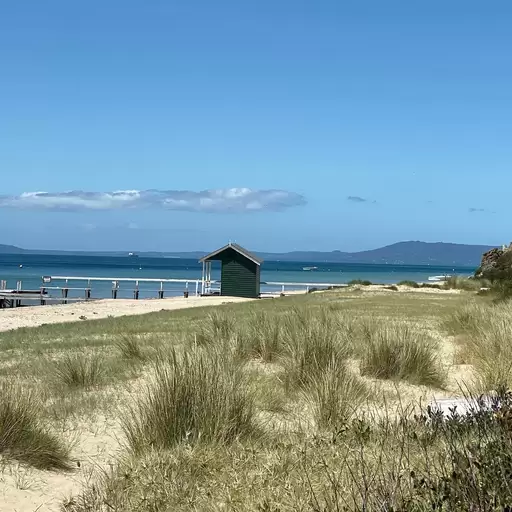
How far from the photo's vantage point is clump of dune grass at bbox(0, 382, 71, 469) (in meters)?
5.71

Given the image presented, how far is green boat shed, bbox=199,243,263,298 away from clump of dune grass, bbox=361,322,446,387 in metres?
32.4

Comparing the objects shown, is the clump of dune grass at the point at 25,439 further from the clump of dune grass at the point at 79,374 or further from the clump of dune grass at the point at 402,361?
the clump of dune grass at the point at 402,361

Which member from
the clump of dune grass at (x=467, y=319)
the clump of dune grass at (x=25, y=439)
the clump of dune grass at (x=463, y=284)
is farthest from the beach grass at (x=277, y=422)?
the clump of dune grass at (x=463, y=284)

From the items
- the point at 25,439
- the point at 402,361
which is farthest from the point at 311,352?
the point at 25,439

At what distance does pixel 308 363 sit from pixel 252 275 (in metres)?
33.7

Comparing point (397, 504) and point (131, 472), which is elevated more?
point (397, 504)

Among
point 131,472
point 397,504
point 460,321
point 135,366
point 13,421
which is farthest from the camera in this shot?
point 460,321

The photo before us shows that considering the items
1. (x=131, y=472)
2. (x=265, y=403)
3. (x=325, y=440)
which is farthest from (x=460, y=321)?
(x=131, y=472)

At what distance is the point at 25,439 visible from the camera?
19.2 feet

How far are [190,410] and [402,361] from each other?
4.11 metres

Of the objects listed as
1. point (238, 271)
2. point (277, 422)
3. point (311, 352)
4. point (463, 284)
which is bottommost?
point (277, 422)

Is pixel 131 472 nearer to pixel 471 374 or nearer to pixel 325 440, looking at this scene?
pixel 325 440

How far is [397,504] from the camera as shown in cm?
328

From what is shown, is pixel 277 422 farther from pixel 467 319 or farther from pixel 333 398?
pixel 467 319
